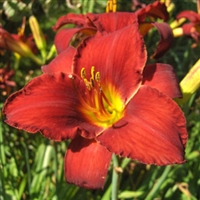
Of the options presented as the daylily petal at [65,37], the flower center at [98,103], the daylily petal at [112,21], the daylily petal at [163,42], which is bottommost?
the flower center at [98,103]

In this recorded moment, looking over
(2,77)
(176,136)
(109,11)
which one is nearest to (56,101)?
(176,136)

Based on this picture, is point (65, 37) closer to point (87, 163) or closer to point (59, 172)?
point (87, 163)

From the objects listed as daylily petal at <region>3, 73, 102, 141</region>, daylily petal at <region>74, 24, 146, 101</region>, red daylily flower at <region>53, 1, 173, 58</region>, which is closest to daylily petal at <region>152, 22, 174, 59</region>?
red daylily flower at <region>53, 1, 173, 58</region>

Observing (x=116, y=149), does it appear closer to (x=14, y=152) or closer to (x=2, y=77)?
(x=2, y=77)

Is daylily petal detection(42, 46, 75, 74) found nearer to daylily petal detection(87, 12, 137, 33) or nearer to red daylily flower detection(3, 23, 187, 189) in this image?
red daylily flower detection(3, 23, 187, 189)

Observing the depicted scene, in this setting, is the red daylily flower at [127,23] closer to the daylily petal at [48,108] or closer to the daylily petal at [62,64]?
the daylily petal at [62,64]

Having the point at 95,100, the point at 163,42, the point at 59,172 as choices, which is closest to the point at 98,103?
the point at 95,100

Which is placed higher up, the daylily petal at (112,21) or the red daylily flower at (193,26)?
the daylily petal at (112,21)

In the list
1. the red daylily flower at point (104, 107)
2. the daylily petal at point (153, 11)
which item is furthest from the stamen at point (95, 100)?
the daylily petal at point (153, 11)
